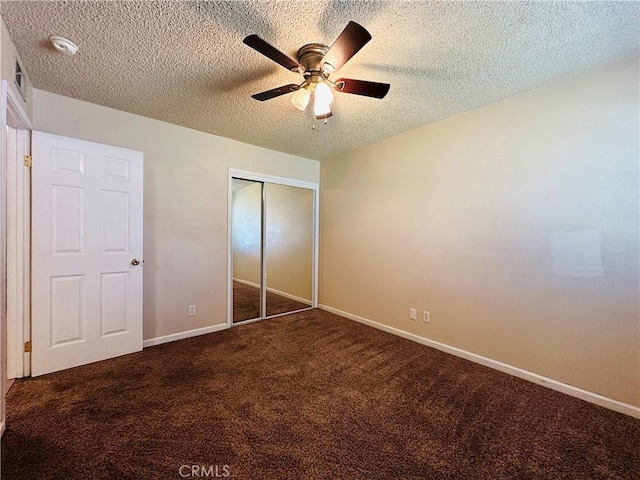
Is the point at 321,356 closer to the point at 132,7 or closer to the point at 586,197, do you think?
the point at 586,197

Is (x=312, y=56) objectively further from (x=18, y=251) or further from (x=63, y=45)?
(x=18, y=251)

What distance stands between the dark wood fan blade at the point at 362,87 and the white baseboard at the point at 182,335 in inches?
118

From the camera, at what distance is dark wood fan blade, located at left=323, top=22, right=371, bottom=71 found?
50.7 inches

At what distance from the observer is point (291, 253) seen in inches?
177

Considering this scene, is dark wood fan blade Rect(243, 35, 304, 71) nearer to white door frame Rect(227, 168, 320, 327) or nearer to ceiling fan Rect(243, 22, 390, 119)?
ceiling fan Rect(243, 22, 390, 119)

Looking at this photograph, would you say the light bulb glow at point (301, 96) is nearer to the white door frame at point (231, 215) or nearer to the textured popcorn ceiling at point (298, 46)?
the textured popcorn ceiling at point (298, 46)

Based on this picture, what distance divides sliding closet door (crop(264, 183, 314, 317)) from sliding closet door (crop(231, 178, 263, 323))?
0.28 metres

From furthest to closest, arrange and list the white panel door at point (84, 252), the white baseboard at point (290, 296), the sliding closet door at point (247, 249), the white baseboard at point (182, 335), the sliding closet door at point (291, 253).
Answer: the white baseboard at point (290, 296), the sliding closet door at point (291, 253), the sliding closet door at point (247, 249), the white baseboard at point (182, 335), the white panel door at point (84, 252)

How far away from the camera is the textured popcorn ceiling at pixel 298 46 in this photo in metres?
1.50

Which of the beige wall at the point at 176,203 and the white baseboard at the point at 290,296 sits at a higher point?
the beige wall at the point at 176,203

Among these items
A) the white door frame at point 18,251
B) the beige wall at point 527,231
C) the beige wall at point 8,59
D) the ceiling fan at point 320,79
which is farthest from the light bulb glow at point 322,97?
the white door frame at point 18,251

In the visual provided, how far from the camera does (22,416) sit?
1.77 m

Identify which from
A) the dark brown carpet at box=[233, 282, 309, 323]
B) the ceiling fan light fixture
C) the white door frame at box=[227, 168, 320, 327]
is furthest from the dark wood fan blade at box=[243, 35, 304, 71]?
the dark brown carpet at box=[233, 282, 309, 323]

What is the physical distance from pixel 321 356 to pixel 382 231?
67.1 inches
